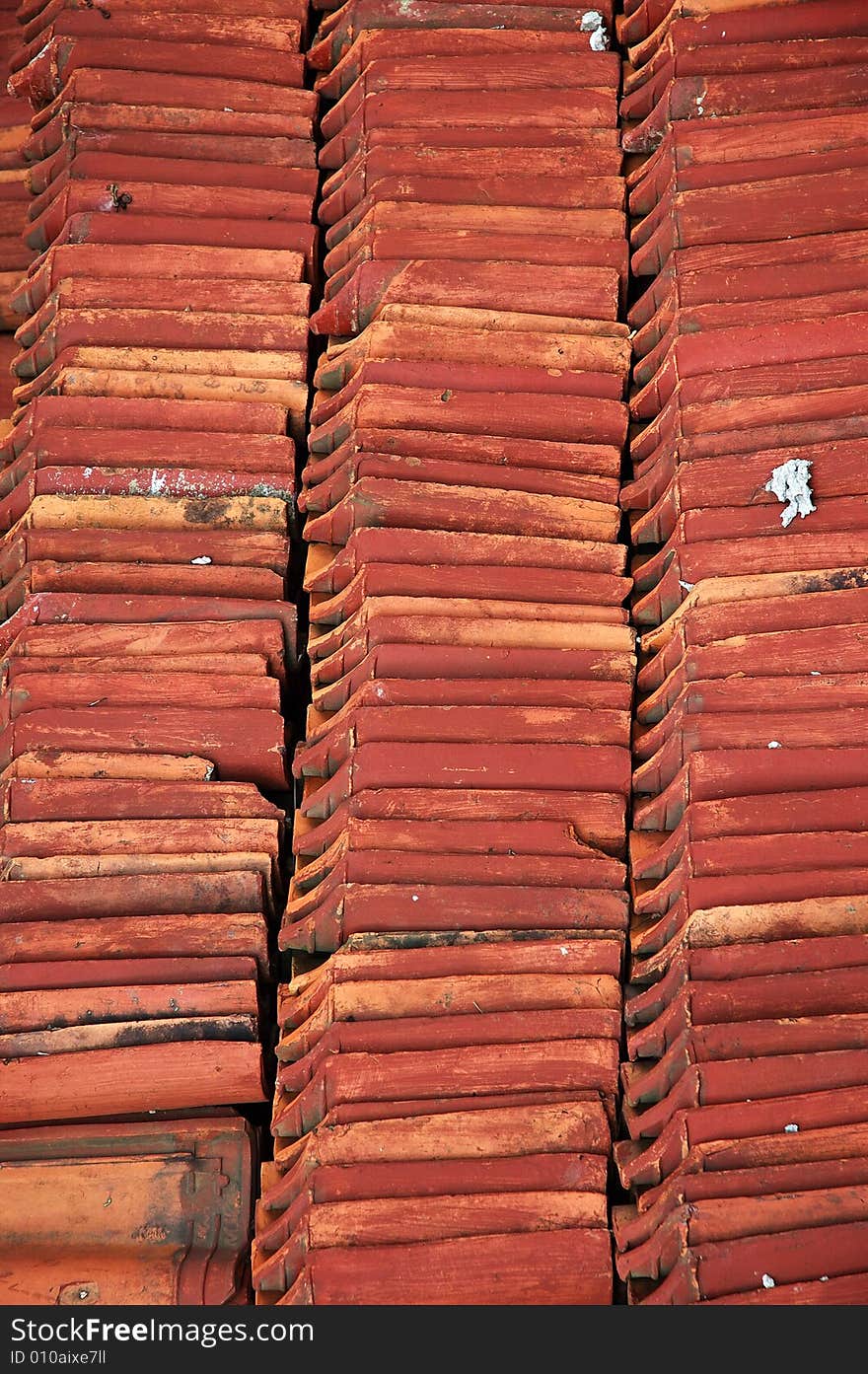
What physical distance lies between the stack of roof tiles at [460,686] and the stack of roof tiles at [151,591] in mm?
219

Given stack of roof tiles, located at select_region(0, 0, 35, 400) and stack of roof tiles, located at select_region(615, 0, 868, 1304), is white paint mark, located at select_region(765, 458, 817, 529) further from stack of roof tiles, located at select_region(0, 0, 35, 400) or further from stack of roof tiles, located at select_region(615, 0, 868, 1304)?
stack of roof tiles, located at select_region(0, 0, 35, 400)

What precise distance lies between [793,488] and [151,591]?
2.82 m

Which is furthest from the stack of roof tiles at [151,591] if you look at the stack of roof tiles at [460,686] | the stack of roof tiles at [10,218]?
the stack of roof tiles at [10,218]

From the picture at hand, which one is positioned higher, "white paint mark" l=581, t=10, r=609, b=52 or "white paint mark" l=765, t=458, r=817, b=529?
"white paint mark" l=581, t=10, r=609, b=52

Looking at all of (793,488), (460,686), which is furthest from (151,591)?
(793,488)

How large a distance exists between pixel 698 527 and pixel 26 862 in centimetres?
313

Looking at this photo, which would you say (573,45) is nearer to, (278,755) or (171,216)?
(171,216)

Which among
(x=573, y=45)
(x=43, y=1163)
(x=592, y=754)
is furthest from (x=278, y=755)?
(x=573, y=45)

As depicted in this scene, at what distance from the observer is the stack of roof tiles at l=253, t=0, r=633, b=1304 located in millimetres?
7234

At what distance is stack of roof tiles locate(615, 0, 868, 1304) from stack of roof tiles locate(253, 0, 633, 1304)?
0.19 metres

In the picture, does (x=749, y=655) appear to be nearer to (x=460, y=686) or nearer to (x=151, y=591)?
(x=460, y=686)

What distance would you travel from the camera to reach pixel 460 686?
821 cm

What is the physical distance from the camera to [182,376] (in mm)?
9156

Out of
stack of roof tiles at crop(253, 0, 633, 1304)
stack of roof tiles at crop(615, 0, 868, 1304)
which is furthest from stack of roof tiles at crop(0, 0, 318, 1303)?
stack of roof tiles at crop(615, 0, 868, 1304)
